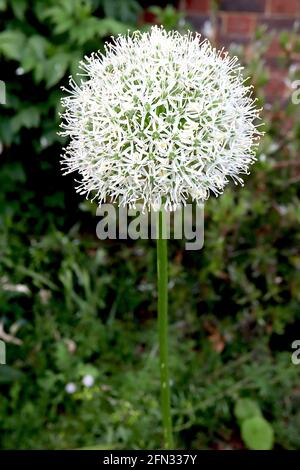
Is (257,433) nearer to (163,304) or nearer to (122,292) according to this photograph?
(122,292)

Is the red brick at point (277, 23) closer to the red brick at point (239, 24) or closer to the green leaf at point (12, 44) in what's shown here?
the red brick at point (239, 24)

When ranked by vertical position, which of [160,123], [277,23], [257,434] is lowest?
[257,434]

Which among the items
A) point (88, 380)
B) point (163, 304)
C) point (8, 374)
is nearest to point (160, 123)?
point (163, 304)

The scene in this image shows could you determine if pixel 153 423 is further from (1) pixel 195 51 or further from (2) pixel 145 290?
(1) pixel 195 51

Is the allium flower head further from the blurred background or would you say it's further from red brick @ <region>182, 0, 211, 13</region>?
red brick @ <region>182, 0, 211, 13</region>

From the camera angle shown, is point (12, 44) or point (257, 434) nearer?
point (257, 434)

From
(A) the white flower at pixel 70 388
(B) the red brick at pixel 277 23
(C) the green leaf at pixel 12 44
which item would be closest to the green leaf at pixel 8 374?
(A) the white flower at pixel 70 388

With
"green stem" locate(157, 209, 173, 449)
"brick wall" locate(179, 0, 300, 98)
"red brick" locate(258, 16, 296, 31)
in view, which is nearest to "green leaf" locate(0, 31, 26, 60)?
"brick wall" locate(179, 0, 300, 98)
